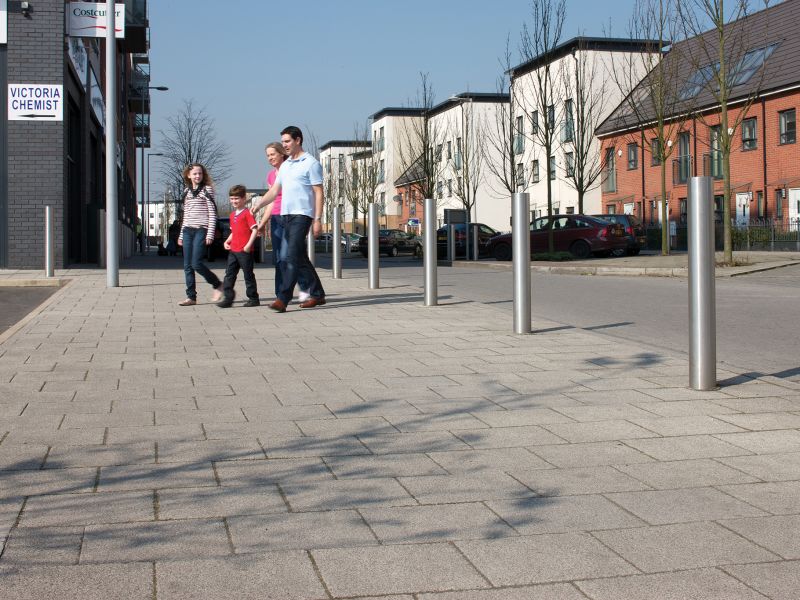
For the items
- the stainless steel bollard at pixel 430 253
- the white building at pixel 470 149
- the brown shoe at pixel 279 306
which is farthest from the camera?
the white building at pixel 470 149

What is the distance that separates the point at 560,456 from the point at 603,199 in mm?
49767

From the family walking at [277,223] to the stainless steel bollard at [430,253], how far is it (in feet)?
3.99

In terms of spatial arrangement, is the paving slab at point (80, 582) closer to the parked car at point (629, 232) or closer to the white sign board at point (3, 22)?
the white sign board at point (3, 22)

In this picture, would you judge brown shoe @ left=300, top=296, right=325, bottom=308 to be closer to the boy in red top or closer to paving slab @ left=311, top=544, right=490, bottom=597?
the boy in red top

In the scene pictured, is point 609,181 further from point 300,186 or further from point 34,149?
point 300,186

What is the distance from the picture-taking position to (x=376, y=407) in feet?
17.5

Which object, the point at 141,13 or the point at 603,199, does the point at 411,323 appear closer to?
the point at 141,13

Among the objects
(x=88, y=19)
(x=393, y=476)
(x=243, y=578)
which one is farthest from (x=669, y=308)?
(x=88, y=19)

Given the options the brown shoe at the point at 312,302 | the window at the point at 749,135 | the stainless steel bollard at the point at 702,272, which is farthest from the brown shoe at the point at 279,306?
the window at the point at 749,135

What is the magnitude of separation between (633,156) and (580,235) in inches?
806

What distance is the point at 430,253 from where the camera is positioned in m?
11.3

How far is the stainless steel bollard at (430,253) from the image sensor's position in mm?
11320

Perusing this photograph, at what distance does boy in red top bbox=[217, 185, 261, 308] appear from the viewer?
451 inches

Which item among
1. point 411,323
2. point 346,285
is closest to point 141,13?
point 346,285
